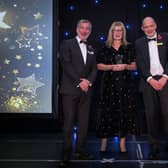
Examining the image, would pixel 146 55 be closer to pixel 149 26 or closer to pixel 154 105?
pixel 149 26

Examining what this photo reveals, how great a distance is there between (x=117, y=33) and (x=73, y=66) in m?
0.66

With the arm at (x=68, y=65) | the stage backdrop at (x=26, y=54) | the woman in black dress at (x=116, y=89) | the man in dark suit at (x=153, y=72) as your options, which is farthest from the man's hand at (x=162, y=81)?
the stage backdrop at (x=26, y=54)

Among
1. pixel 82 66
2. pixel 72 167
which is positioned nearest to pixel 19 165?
pixel 72 167

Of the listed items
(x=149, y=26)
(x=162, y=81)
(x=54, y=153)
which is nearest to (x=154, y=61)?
(x=162, y=81)

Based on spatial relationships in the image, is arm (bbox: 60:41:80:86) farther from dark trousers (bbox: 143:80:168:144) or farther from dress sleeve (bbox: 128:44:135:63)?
dark trousers (bbox: 143:80:168:144)

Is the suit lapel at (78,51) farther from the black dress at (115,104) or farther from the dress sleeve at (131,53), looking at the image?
the dress sleeve at (131,53)

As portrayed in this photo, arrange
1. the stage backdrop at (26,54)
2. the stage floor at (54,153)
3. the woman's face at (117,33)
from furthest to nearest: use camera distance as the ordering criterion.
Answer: the stage backdrop at (26,54) → the woman's face at (117,33) → the stage floor at (54,153)

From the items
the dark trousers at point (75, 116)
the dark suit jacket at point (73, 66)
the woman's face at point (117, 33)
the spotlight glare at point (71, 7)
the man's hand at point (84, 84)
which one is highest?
the spotlight glare at point (71, 7)

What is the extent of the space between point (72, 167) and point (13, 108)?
90.1 inches

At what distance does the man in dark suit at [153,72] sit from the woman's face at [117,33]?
234 millimetres

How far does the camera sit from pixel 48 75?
20.8 ft

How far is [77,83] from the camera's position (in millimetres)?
4586

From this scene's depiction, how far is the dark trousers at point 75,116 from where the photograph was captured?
4.50 meters

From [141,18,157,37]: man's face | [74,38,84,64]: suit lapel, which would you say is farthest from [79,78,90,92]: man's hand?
[141,18,157,37]: man's face
